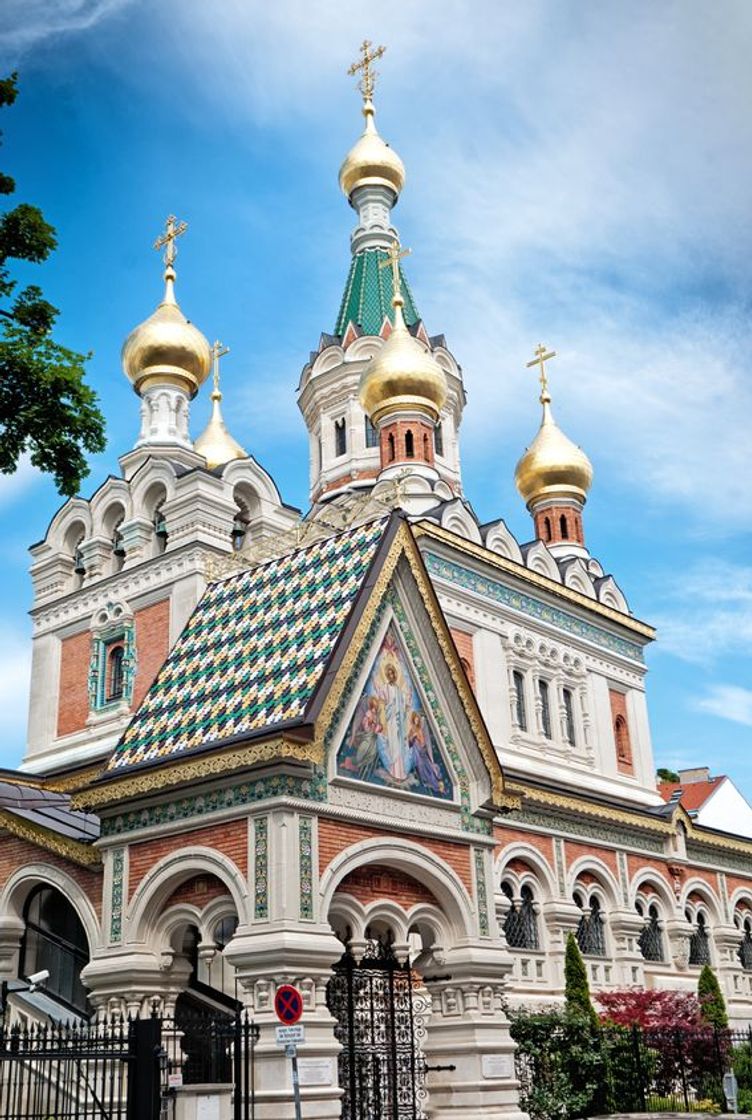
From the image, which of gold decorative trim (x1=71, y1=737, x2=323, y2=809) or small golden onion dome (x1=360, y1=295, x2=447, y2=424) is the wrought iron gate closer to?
gold decorative trim (x1=71, y1=737, x2=323, y2=809)

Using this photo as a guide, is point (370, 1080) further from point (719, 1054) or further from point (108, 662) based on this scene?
point (108, 662)

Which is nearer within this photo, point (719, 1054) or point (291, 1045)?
point (291, 1045)

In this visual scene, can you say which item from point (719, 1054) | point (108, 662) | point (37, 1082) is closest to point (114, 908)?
point (37, 1082)

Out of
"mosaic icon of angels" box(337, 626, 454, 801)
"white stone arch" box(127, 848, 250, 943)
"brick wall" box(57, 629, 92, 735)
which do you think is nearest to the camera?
"white stone arch" box(127, 848, 250, 943)

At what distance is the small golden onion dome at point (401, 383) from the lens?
26.2 metres

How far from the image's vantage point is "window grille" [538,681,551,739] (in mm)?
24609

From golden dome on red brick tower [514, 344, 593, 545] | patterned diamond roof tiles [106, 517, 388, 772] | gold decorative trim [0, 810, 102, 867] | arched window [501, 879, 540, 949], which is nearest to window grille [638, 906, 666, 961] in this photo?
arched window [501, 879, 540, 949]

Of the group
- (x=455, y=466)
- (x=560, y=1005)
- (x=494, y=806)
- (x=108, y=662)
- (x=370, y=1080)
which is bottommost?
(x=370, y=1080)

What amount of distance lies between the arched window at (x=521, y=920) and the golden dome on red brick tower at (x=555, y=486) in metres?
10.9

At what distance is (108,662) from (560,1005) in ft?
31.1

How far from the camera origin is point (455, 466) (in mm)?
31453

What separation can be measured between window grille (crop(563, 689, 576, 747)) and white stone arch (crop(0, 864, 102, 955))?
1420 centimetres

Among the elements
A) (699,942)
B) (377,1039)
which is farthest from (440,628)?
(699,942)

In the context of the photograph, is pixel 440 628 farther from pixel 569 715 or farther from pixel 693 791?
pixel 693 791
